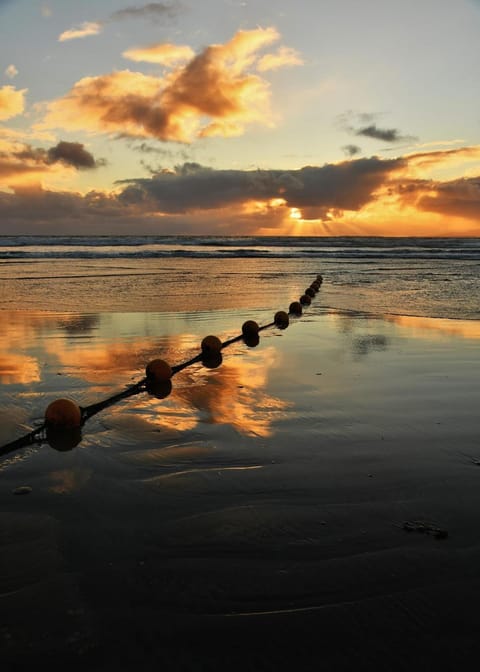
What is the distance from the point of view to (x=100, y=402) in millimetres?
5578

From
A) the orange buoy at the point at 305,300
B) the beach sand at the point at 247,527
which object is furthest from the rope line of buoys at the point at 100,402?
the orange buoy at the point at 305,300

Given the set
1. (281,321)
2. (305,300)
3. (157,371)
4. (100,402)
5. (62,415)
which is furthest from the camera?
(305,300)

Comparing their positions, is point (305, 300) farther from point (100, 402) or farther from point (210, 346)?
point (100, 402)

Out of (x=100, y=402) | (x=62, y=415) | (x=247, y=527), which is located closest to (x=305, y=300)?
(x=100, y=402)

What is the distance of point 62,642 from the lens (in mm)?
2291

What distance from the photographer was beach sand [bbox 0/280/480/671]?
231 centimetres

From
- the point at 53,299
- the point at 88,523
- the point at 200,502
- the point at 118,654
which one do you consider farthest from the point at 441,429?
the point at 53,299

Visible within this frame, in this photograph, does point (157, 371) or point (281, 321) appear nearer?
point (157, 371)

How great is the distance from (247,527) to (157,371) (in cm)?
342

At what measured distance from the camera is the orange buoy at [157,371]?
21.0 ft

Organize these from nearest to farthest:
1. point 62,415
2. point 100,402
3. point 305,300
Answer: point 62,415 → point 100,402 → point 305,300

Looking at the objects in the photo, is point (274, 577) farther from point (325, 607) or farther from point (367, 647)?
point (367, 647)

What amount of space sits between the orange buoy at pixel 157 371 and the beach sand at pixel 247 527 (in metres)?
0.22

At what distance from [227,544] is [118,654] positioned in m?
0.92
